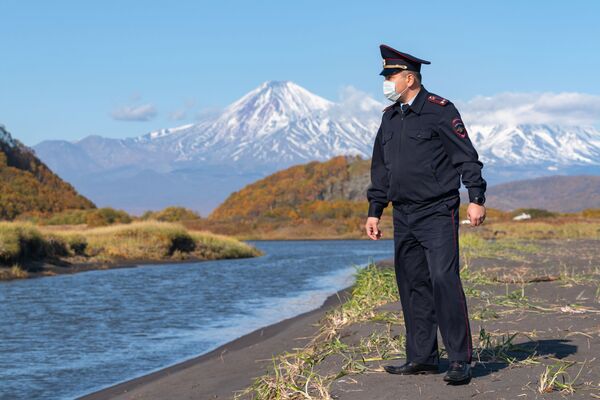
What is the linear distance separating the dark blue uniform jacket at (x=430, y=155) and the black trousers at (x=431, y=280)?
0.37 feet

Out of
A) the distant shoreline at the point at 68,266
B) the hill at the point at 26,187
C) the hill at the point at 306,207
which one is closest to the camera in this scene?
the distant shoreline at the point at 68,266

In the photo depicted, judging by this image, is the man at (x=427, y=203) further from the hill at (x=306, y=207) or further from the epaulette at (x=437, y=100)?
the hill at (x=306, y=207)

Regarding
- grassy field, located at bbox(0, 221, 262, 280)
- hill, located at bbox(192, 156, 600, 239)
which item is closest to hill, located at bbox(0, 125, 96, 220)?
hill, located at bbox(192, 156, 600, 239)

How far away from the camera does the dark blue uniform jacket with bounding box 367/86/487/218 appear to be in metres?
6.19

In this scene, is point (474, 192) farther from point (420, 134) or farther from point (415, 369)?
point (415, 369)

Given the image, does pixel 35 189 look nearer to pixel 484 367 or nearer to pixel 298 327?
pixel 298 327

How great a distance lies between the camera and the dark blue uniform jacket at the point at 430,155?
20.3 ft

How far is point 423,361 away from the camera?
649 cm

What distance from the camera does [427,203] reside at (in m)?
6.31

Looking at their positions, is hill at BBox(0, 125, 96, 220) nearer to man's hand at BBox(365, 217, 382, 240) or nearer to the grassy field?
the grassy field

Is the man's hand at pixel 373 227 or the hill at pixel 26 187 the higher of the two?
the hill at pixel 26 187

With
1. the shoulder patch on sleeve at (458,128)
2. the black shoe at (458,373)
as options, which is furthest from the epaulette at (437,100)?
the black shoe at (458,373)

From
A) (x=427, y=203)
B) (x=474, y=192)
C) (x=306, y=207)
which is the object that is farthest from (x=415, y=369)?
(x=306, y=207)

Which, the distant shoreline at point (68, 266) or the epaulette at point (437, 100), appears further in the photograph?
the distant shoreline at point (68, 266)
